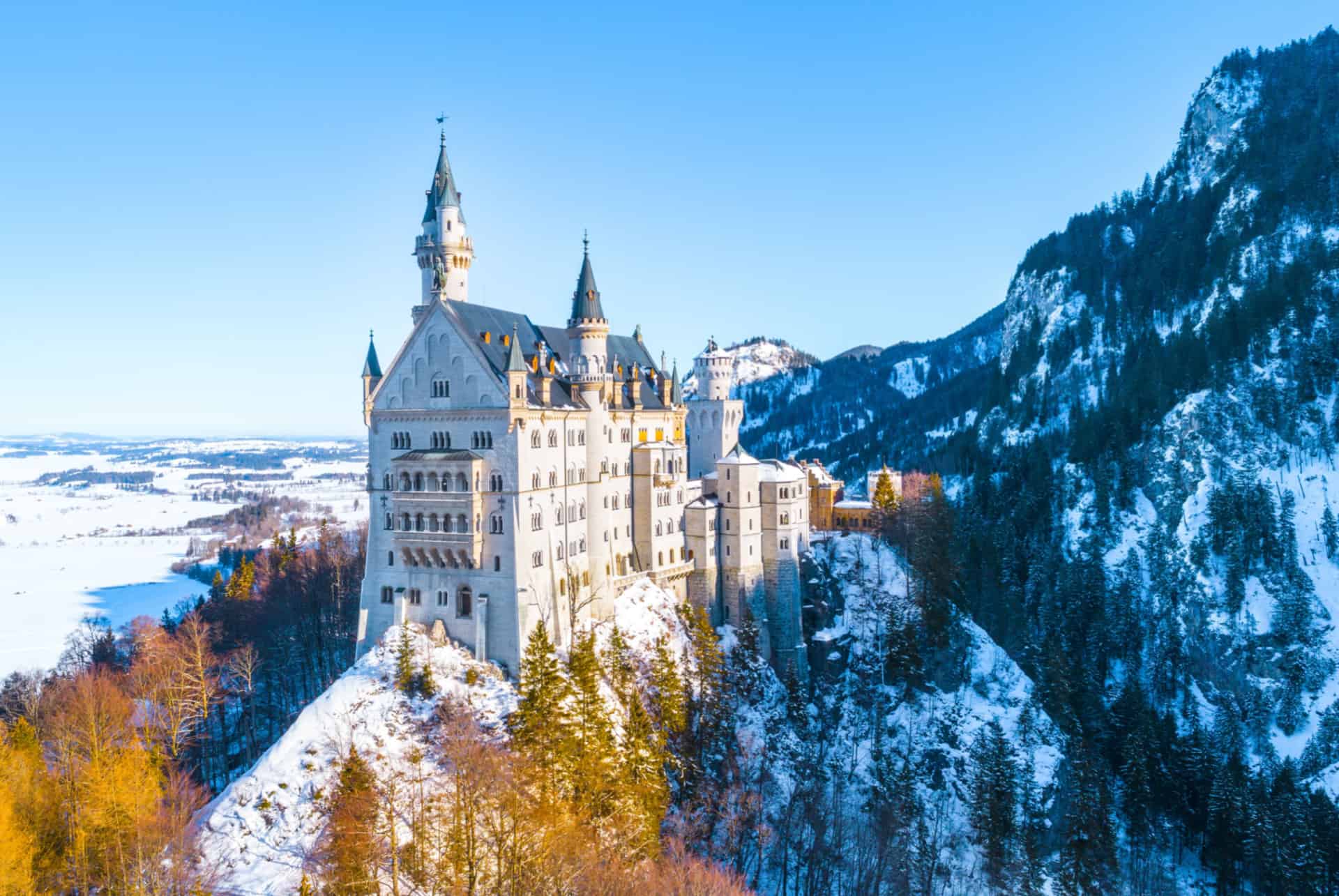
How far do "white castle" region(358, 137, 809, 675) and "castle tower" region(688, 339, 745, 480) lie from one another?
334 millimetres

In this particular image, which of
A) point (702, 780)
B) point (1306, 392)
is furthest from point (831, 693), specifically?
point (1306, 392)

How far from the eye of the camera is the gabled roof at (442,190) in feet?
257

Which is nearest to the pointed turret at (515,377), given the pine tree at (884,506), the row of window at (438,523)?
the row of window at (438,523)

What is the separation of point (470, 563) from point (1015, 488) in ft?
389

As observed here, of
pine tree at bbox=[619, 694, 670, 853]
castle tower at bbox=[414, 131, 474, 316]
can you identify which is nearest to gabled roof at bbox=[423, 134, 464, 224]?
castle tower at bbox=[414, 131, 474, 316]

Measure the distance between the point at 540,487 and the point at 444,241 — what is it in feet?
79.3

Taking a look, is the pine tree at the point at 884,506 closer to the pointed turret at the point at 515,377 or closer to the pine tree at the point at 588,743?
the pine tree at the point at 588,743

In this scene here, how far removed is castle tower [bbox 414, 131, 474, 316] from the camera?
77812 mm

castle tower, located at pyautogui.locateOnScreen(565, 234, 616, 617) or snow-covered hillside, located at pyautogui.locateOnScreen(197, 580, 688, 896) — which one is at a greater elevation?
castle tower, located at pyautogui.locateOnScreen(565, 234, 616, 617)

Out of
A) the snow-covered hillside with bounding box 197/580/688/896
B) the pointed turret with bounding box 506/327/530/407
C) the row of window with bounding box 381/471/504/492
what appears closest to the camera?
the snow-covered hillside with bounding box 197/580/688/896

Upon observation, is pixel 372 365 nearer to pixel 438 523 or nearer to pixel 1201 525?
pixel 438 523

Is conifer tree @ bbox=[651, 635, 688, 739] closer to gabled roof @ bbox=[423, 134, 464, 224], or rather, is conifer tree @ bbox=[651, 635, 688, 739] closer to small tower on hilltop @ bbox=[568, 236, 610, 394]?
small tower on hilltop @ bbox=[568, 236, 610, 394]

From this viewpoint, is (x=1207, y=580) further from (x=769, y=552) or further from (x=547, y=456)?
(x=547, y=456)

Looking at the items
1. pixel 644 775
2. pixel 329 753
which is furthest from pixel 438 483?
pixel 644 775
